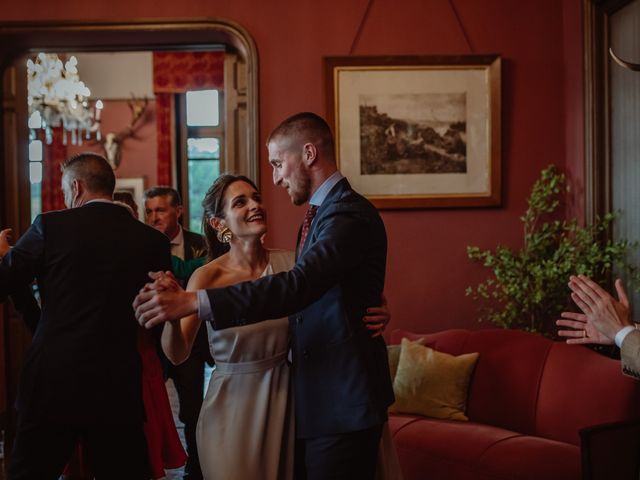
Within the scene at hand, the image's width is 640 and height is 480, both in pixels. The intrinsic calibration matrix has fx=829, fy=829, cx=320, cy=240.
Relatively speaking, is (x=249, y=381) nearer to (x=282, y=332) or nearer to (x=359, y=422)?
(x=282, y=332)

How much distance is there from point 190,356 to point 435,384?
1325 mm

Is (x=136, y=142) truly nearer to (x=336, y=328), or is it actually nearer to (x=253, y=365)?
(x=253, y=365)

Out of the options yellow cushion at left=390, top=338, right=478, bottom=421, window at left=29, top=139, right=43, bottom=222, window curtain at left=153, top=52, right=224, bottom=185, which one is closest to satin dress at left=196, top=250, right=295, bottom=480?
yellow cushion at left=390, top=338, right=478, bottom=421

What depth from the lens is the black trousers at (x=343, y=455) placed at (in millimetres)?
2322

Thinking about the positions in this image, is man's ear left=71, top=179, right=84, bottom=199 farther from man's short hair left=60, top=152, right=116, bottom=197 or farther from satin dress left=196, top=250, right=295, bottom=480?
satin dress left=196, top=250, right=295, bottom=480

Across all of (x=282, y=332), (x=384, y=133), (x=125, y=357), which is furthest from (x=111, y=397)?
(x=384, y=133)

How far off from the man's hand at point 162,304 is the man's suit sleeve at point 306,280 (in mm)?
61

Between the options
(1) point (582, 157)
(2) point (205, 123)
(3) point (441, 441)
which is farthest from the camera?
(2) point (205, 123)

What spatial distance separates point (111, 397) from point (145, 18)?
3.07 m

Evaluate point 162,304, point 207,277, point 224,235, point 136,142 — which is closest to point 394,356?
point 224,235

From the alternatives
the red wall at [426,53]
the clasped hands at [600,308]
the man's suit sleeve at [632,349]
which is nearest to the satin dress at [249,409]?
the clasped hands at [600,308]

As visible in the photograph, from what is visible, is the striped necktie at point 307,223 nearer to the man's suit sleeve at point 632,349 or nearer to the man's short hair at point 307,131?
the man's short hair at point 307,131

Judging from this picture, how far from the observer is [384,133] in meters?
5.32

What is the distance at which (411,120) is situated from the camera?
5.32m
